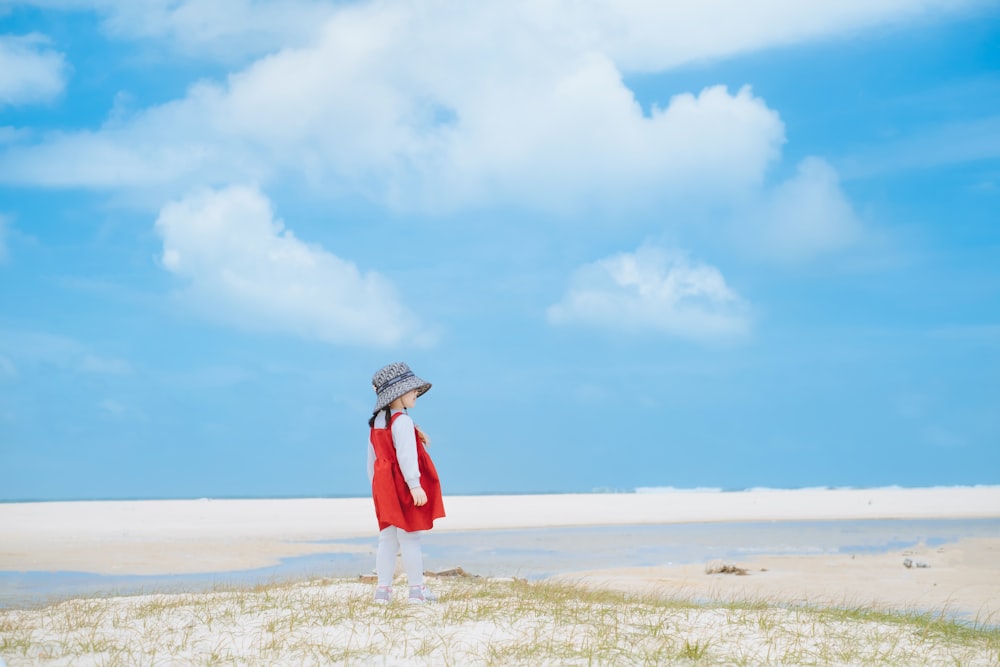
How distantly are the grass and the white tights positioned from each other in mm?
299

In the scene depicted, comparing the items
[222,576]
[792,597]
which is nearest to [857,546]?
[792,597]

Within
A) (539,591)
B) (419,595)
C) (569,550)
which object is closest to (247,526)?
(569,550)

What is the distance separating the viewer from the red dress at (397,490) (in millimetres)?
7770

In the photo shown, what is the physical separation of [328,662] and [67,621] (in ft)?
9.08

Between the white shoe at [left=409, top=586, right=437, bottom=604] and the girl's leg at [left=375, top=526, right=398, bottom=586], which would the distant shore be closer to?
the white shoe at [left=409, top=586, right=437, bottom=604]

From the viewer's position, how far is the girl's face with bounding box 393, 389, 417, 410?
7.95m

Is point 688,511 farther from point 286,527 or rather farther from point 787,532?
point 286,527

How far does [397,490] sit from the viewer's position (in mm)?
7844

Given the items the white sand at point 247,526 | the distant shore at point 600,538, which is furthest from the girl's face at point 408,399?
the white sand at point 247,526

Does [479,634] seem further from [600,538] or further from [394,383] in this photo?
[600,538]

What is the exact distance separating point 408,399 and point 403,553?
134 cm

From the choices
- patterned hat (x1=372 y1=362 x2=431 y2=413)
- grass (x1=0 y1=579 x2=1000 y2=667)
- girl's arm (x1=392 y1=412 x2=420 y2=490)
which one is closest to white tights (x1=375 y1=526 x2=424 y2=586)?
grass (x1=0 y1=579 x2=1000 y2=667)

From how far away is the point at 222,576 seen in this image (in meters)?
14.5

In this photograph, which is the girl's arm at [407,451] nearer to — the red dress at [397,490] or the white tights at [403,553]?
the red dress at [397,490]
